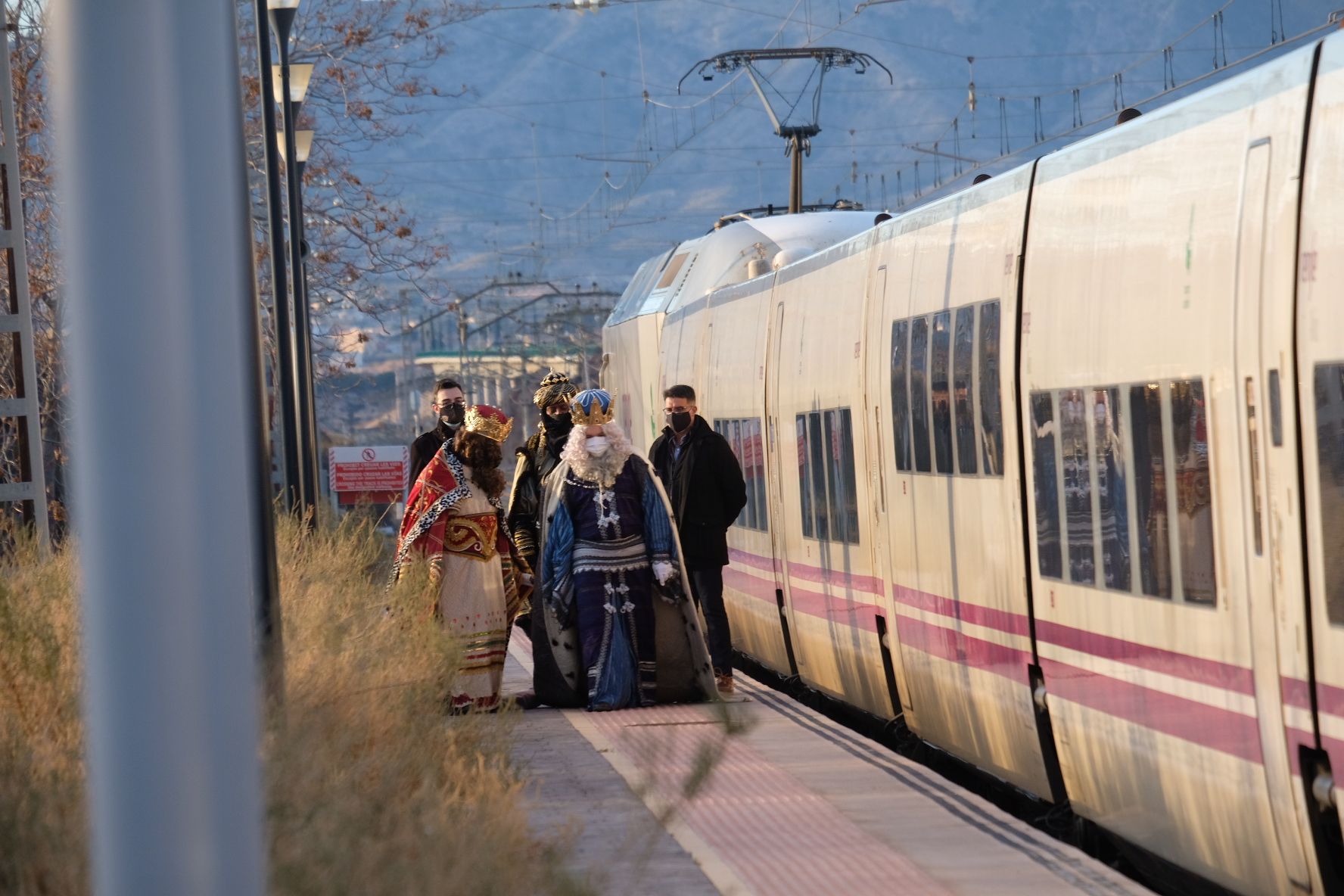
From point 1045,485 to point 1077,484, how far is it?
1.31ft

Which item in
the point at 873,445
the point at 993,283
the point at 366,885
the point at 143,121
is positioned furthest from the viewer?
the point at 873,445

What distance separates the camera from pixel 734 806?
7.64 meters

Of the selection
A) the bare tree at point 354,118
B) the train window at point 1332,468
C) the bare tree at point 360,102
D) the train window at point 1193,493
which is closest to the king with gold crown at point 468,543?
the train window at point 1193,493

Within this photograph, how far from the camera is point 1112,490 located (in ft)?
22.4

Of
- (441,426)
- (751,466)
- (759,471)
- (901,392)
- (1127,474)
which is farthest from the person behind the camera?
(751,466)

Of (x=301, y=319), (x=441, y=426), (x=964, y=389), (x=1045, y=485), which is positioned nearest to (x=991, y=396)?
(x=964, y=389)

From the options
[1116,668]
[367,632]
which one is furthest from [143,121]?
A: [367,632]

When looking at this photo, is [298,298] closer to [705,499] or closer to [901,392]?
[705,499]

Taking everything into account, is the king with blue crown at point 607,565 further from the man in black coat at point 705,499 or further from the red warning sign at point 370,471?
the red warning sign at point 370,471

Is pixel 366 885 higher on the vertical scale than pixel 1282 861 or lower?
higher

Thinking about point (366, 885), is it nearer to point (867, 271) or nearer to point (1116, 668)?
point (1116, 668)

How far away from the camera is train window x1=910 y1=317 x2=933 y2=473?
9.36 meters

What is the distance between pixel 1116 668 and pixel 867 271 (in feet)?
14.3

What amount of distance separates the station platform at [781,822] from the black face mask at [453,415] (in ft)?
9.18
